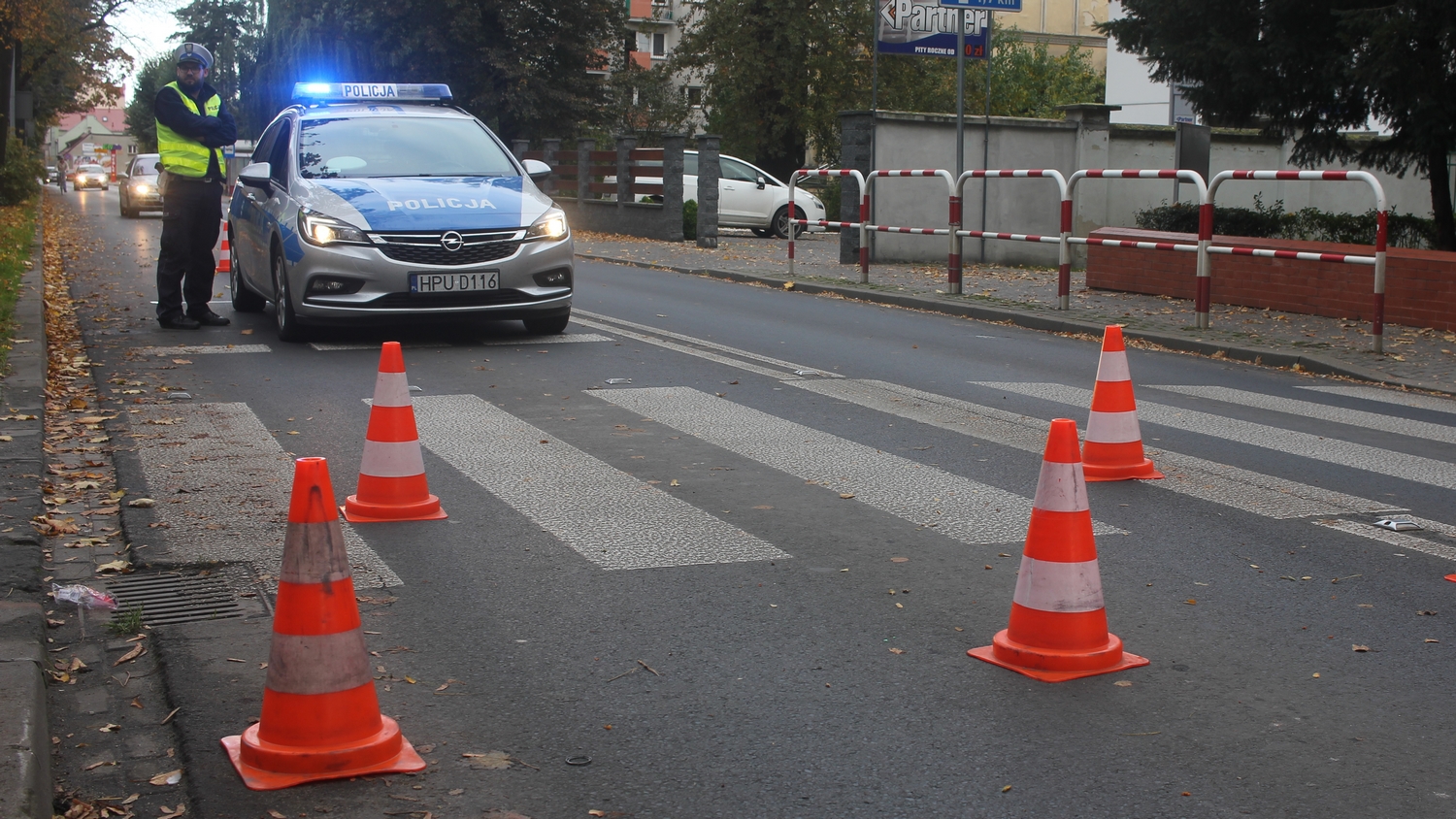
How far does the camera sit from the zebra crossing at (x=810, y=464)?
18.4ft

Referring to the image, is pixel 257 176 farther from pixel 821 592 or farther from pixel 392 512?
pixel 821 592

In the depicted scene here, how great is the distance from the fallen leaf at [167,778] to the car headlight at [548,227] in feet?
25.6

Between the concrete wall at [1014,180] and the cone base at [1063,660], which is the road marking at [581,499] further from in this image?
the concrete wall at [1014,180]

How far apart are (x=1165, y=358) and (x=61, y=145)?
194m

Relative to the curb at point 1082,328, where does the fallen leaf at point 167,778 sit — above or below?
below

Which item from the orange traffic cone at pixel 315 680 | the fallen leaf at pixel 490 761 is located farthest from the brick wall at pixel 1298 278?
the orange traffic cone at pixel 315 680

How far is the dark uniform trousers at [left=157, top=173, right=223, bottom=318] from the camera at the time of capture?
38.5 ft

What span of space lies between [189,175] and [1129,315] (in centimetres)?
797

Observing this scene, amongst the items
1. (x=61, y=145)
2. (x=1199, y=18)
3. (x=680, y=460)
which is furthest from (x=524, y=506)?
(x=61, y=145)

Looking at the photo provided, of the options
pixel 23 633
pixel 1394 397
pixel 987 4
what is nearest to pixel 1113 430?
pixel 1394 397

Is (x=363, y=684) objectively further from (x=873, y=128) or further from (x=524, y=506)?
(x=873, y=128)

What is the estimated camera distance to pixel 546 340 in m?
11.4

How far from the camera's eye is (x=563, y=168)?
33.8m

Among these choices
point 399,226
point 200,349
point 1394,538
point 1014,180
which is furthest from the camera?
point 1014,180
